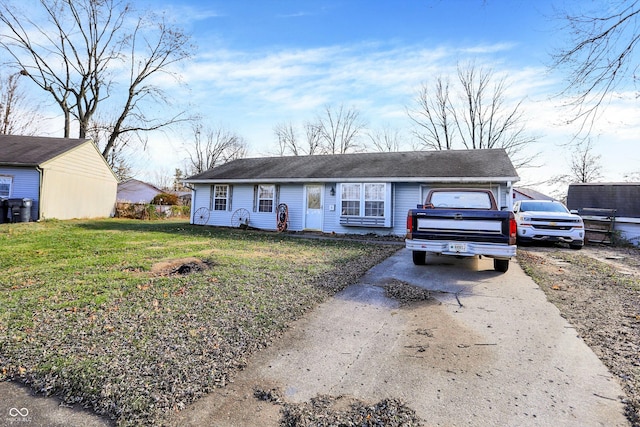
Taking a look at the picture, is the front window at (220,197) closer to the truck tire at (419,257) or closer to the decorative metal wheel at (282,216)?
the decorative metal wheel at (282,216)

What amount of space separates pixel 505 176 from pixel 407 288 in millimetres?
7937

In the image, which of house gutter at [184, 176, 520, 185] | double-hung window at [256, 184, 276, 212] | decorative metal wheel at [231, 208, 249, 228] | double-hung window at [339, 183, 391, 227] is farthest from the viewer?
decorative metal wheel at [231, 208, 249, 228]

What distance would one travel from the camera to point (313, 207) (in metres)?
13.9

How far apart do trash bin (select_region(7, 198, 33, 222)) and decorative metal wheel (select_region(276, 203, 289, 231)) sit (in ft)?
39.0

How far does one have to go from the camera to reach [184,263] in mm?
6320

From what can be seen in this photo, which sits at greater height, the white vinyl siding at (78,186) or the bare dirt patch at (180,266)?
the white vinyl siding at (78,186)

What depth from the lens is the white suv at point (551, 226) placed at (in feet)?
32.5

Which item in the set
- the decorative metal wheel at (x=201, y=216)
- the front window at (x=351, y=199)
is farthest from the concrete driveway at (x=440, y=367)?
the decorative metal wheel at (x=201, y=216)

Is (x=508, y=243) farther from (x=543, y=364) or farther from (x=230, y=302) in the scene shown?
(x=230, y=302)

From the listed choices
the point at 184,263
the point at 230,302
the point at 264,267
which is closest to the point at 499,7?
Result: the point at 230,302

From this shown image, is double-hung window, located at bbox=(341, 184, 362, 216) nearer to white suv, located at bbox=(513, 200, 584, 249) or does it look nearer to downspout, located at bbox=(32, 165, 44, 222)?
white suv, located at bbox=(513, 200, 584, 249)

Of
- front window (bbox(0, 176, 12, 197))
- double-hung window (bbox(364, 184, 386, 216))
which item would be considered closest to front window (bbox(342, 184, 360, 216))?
double-hung window (bbox(364, 184, 386, 216))

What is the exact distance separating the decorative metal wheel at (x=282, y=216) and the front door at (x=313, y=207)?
2.98 feet

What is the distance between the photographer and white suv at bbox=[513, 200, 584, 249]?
991 cm
